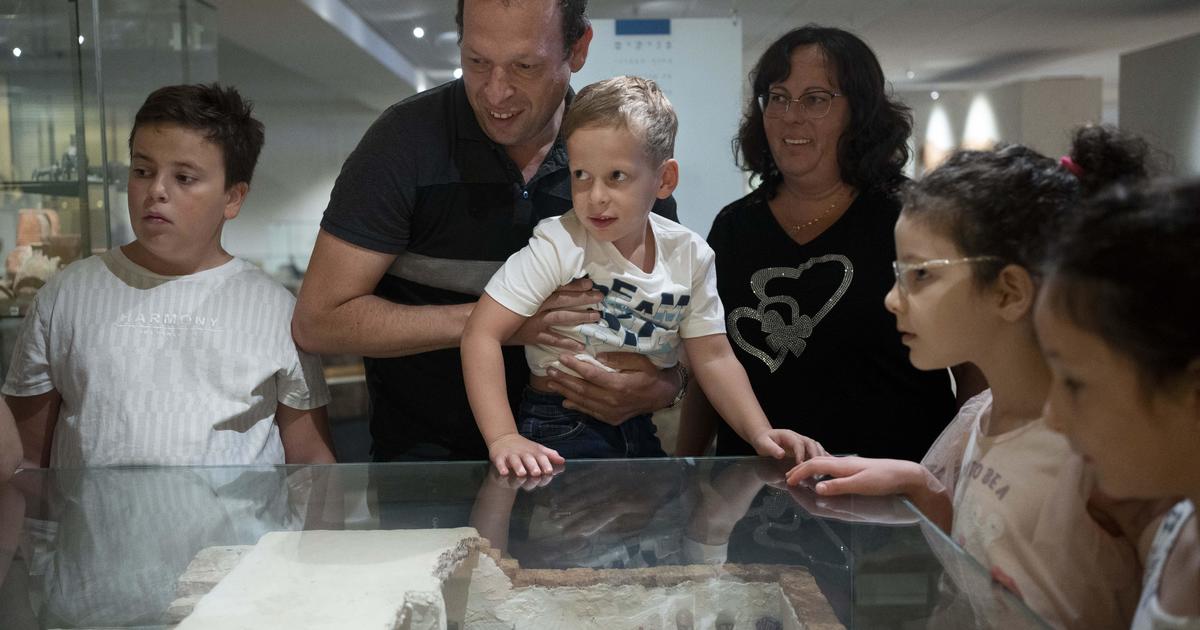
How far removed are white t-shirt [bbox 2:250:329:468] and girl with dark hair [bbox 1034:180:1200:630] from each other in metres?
1.56

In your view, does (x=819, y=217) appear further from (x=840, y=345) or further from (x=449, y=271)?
(x=449, y=271)

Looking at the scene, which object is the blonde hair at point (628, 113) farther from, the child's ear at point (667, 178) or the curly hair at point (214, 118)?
the curly hair at point (214, 118)

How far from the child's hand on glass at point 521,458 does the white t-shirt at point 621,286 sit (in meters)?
0.31

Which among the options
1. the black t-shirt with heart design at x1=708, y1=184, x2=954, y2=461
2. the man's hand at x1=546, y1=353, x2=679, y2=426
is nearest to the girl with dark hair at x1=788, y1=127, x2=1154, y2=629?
the man's hand at x1=546, y1=353, x2=679, y2=426

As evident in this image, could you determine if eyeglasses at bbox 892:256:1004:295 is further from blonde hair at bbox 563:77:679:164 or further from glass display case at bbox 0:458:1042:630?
blonde hair at bbox 563:77:679:164

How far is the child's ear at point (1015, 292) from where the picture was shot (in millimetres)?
1466

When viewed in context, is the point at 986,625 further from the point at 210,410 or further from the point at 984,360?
the point at 210,410

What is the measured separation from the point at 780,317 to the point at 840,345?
0.49ft

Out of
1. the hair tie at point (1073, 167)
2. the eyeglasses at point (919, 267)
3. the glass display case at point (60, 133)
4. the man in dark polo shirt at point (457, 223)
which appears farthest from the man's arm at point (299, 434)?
the glass display case at point (60, 133)

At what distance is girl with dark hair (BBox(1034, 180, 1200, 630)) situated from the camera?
3.02 feet

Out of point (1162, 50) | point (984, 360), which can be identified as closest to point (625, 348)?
point (984, 360)

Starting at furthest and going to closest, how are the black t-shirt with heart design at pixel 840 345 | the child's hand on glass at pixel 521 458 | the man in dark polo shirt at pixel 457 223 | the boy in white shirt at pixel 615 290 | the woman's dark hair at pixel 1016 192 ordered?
the black t-shirt with heart design at pixel 840 345 → the man in dark polo shirt at pixel 457 223 → the boy in white shirt at pixel 615 290 → the child's hand on glass at pixel 521 458 → the woman's dark hair at pixel 1016 192

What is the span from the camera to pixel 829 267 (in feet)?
7.94

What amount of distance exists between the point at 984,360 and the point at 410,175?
122 centimetres
